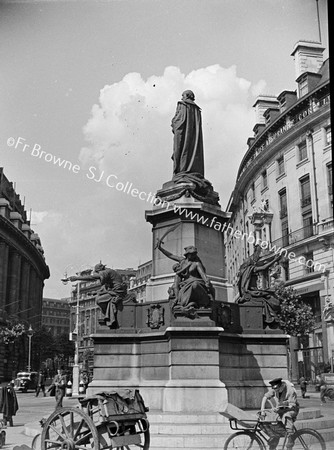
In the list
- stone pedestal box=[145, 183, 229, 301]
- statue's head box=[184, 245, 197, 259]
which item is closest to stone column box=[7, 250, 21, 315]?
stone pedestal box=[145, 183, 229, 301]

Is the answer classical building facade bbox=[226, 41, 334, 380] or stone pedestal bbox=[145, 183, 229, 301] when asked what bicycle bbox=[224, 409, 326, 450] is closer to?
stone pedestal bbox=[145, 183, 229, 301]

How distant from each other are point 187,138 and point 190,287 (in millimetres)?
5515

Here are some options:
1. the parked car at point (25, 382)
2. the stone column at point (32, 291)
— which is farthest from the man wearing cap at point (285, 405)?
the stone column at point (32, 291)

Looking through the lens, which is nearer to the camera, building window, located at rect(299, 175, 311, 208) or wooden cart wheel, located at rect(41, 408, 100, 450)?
wooden cart wheel, located at rect(41, 408, 100, 450)

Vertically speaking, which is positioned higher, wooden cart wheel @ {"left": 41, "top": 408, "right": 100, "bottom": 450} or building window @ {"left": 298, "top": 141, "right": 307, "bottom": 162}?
building window @ {"left": 298, "top": 141, "right": 307, "bottom": 162}

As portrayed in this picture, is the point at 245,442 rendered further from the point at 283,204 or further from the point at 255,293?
the point at 283,204

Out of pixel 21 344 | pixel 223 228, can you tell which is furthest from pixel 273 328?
pixel 21 344

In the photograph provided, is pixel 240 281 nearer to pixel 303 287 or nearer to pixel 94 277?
pixel 94 277

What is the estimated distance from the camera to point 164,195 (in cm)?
1756

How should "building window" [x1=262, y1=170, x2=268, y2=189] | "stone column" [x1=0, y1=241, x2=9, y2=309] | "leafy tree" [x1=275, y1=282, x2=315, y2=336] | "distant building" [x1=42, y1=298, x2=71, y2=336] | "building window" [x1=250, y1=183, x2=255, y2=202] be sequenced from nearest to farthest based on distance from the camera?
"leafy tree" [x1=275, y1=282, x2=315, y2=336], "building window" [x1=262, y1=170, x2=268, y2=189], "building window" [x1=250, y1=183, x2=255, y2=202], "stone column" [x1=0, y1=241, x2=9, y2=309], "distant building" [x1=42, y1=298, x2=71, y2=336]

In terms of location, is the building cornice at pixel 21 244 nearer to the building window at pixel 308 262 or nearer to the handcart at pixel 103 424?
the building window at pixel 308 262

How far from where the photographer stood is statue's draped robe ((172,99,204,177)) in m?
17.9

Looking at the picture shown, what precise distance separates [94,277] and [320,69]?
44.3 meters

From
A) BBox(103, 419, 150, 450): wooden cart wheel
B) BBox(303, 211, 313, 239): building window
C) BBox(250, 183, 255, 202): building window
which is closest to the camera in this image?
BBox(103, 419, 150, 450): wooden cart wheel
